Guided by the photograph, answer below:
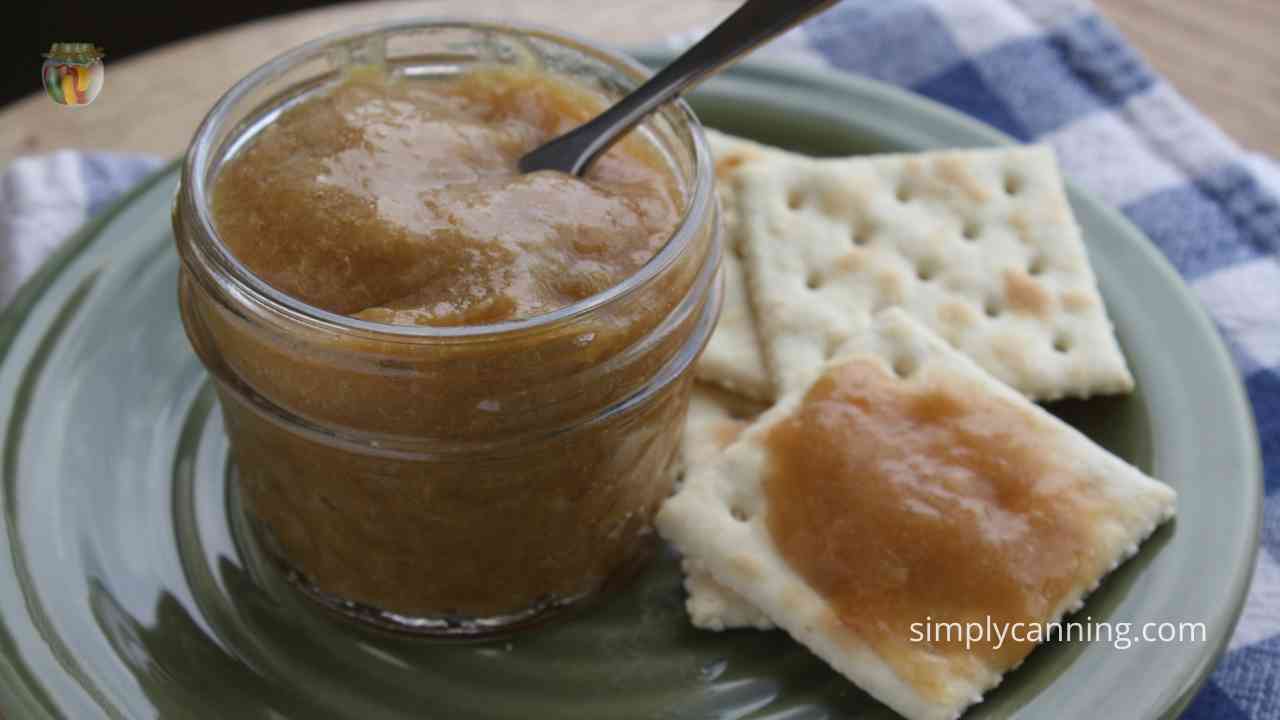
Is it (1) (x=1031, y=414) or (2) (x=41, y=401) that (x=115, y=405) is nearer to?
(2) (x=41, y=401)

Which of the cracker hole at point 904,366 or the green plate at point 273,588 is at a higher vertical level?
the cracker hole at point 904,366

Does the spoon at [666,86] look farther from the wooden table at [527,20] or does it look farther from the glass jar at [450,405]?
the wooden table at [527,20]

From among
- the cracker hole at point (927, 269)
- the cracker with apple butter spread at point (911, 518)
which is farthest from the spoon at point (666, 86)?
the cracker hole at point (927, 269)

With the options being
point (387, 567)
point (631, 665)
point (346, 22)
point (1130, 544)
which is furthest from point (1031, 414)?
point (346, 22)

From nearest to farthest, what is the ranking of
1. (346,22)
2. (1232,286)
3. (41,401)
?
1. (41,401)
2. (1232,286)
3. (346,22)

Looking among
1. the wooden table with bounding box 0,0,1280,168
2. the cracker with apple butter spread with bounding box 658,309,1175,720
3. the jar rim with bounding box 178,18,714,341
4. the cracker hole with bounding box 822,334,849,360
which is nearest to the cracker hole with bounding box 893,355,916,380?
the cracker with apple butter spread with bounding box 658,309,1175,720

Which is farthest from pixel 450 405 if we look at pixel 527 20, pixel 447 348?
pixel 527 20

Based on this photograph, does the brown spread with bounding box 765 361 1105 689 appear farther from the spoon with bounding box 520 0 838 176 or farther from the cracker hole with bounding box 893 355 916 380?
the spoon with bounding box 520 0 838 176
